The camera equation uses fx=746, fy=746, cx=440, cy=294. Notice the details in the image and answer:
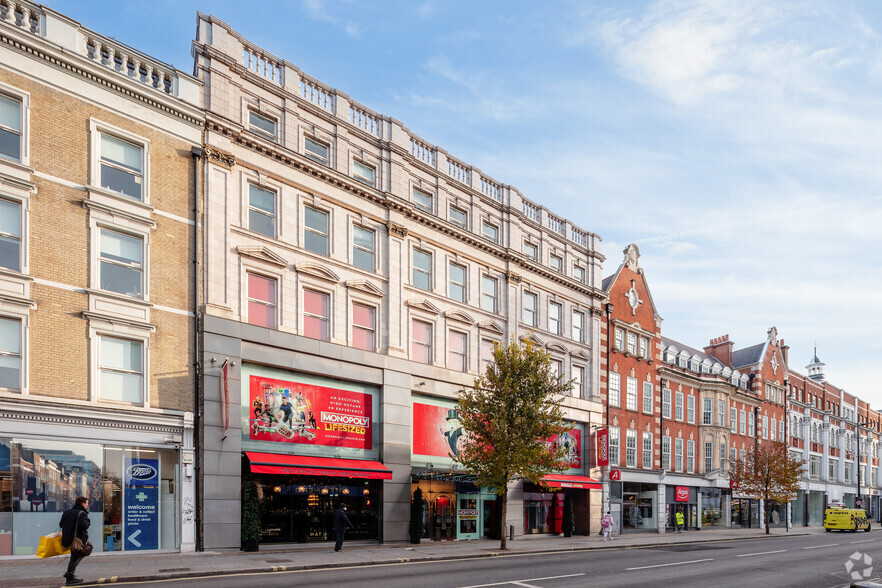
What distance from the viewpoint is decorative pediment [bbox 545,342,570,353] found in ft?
131

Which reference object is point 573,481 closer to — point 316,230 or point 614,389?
point 614,389

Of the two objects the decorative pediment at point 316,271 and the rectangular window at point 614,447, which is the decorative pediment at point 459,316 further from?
the rectangular window at point 614,447

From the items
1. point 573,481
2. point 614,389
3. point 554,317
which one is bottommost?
point 573,481

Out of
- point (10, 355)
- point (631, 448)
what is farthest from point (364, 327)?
point (631, 448)

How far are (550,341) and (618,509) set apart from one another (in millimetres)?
11211

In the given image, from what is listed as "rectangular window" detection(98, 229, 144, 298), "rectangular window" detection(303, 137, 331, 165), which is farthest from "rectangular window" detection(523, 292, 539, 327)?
"rectangular window" detection(98, 229, 144, 298)

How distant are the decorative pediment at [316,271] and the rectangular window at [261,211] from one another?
155 cm

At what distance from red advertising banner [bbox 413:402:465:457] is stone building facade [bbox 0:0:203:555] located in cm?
1099

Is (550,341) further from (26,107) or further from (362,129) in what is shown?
(26,107)

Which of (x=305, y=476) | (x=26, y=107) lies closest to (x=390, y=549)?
(x=305, y=476)

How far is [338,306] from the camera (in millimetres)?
29422

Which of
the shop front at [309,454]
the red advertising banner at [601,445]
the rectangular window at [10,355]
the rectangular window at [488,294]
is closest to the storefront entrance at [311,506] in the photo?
the shop front at [309,454]

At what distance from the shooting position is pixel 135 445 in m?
22.6

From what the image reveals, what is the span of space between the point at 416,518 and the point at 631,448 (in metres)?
20.8
